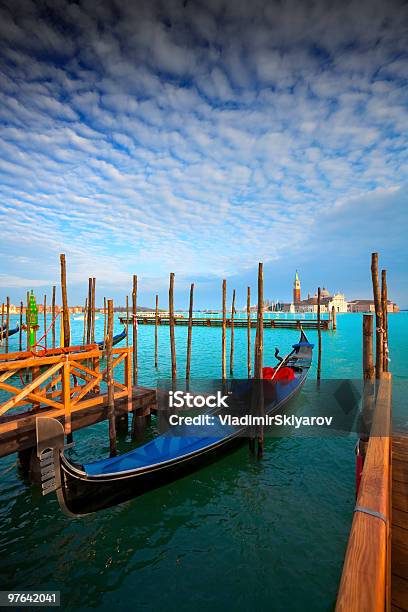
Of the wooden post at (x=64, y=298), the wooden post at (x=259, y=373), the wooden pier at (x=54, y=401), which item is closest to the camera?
the wooden pier at (x=54, y=401)

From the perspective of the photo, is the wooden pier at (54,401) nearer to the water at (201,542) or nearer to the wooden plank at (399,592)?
the water at (201,542)

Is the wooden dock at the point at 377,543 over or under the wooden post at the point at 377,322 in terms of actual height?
under

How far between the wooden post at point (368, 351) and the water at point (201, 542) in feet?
7.59

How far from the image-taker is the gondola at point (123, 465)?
4.34 m

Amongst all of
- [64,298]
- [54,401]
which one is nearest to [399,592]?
[54,401]

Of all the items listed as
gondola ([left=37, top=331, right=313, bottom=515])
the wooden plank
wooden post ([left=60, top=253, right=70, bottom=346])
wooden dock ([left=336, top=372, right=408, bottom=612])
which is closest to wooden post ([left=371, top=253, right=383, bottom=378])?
gondola ([left=37, top=331, right=313, bottom=515])

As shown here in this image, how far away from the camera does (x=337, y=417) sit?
32.8ft

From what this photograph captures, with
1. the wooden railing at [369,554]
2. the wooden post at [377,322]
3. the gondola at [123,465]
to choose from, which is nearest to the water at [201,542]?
the gondola at [123,465]

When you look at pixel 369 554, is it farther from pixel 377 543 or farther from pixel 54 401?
pixel 54 401

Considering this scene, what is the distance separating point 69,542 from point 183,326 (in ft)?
166

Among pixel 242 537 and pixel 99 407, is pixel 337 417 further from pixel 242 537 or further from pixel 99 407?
pixel 99 407

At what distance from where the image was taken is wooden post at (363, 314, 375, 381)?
5.11 meters

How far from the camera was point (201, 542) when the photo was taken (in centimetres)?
454

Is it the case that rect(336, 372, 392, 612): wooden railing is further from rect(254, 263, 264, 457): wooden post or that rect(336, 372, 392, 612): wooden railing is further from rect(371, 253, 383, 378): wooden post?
rect(371, 253, 383, 378): wooden post
